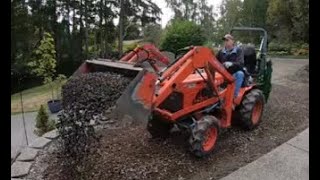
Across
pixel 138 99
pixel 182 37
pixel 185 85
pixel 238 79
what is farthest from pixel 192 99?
pixel 182 37

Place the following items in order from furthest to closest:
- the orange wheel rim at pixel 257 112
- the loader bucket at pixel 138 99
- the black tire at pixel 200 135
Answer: the orange wheel rim at pixel 257 112 → the black tire at pixel 200 135 → the loader bucket at pixel 138 99

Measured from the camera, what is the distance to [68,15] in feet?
84.2

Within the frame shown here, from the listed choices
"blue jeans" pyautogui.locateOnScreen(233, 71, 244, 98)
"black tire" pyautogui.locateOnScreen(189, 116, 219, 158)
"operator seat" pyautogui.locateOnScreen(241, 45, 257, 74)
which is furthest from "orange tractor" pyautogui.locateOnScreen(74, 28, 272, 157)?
"operator seat" pyautogui.locateOnScreen(241, 45, 257, 74)

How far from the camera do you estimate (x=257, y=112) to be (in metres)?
6.77

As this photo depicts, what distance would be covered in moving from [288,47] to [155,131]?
19.7m

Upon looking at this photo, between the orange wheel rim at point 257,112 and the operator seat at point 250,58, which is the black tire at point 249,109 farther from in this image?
the operator seat at point 250,58

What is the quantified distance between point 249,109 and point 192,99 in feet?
4.27

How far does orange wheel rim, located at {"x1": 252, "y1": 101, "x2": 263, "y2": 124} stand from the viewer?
6655mm

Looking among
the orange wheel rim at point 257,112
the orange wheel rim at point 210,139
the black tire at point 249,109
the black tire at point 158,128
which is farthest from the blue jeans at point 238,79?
the black tire at point 158,128

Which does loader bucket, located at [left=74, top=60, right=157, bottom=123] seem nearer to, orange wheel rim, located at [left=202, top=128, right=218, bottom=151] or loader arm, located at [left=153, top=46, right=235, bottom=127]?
loader arm, located at [left=153, top=46, right=235, bottom=127]

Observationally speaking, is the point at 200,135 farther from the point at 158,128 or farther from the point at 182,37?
the point at 182,37

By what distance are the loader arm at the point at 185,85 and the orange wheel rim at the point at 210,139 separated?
0.35 meters

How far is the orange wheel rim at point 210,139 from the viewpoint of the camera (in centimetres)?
542
